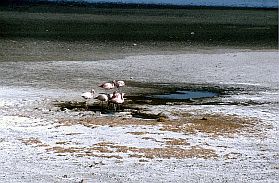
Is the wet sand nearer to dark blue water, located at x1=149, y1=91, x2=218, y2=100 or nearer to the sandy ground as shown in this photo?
the sandy ground

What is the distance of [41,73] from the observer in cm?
1791

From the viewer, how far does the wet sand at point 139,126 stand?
29.0ft

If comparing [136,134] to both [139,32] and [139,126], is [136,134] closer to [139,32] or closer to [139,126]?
[139,126]

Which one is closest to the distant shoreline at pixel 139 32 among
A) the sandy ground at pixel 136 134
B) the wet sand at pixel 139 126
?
the wet sand at pixel 139 126

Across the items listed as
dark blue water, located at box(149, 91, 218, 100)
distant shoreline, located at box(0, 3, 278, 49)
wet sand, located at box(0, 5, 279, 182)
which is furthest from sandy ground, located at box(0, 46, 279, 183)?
distant shoreline, located at box(0, 3, 278, 49)

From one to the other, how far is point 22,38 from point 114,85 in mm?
15262

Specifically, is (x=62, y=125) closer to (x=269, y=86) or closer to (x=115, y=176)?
(x=115, y=176)

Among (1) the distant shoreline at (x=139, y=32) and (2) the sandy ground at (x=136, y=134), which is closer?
(2) the sandy ground at (x=136, y=134)

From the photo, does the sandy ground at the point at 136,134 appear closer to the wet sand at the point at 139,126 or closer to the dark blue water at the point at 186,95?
the wet sand at the point at 139,126

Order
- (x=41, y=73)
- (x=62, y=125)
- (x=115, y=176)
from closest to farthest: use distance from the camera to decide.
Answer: (x=115, y=176)
(x=62, y=125)
(x=41, y=73)

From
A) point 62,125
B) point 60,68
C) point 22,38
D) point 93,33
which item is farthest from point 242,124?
point 93,33

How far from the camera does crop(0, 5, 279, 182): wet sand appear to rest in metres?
8.83

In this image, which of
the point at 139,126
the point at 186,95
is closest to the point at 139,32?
the point at 186,95

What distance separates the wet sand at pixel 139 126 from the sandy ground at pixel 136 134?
0.05 ft
